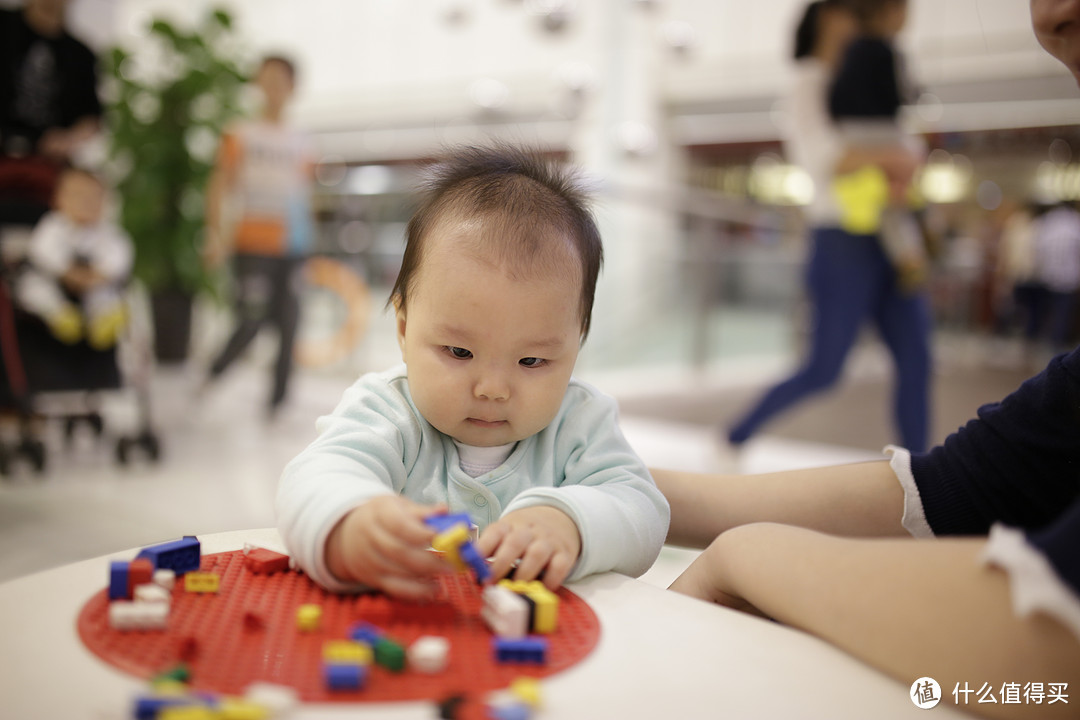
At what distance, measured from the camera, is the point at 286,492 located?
71cm

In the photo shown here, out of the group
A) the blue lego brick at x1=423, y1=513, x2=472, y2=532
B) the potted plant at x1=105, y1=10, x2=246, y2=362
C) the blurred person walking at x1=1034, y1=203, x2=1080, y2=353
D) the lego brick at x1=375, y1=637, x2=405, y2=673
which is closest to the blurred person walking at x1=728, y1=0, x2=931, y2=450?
the blue lego brick at x1=423, y1=513, x2=472, y2=532

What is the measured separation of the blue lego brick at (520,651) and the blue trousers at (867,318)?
6.10 ft

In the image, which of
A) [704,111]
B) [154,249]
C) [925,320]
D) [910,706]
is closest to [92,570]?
[910,706]

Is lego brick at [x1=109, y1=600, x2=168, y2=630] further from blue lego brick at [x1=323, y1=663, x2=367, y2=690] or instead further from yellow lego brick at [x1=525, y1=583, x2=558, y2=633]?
yellow lego brick at [x1=525, y1=583, x2=558, y2=633]

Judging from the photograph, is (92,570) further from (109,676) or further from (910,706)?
(910,706)

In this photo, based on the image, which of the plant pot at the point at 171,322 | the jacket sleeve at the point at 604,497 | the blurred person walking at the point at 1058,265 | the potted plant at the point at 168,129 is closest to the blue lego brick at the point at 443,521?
the jacket sleeve at the point at 604,497

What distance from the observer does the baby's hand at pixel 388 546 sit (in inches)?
24.0

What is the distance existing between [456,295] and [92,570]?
389mm

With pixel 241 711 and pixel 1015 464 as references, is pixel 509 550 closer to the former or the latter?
pixel 241 711

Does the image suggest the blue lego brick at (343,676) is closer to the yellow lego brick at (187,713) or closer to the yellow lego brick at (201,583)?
the yellow lego brick at (187,713)

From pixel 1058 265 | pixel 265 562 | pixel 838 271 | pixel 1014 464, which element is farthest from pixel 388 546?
pixel 1058 265

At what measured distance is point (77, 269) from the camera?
248cm

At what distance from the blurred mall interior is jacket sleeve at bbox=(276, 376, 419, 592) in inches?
11.3

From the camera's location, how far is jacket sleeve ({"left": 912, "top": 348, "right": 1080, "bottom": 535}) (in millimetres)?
794
